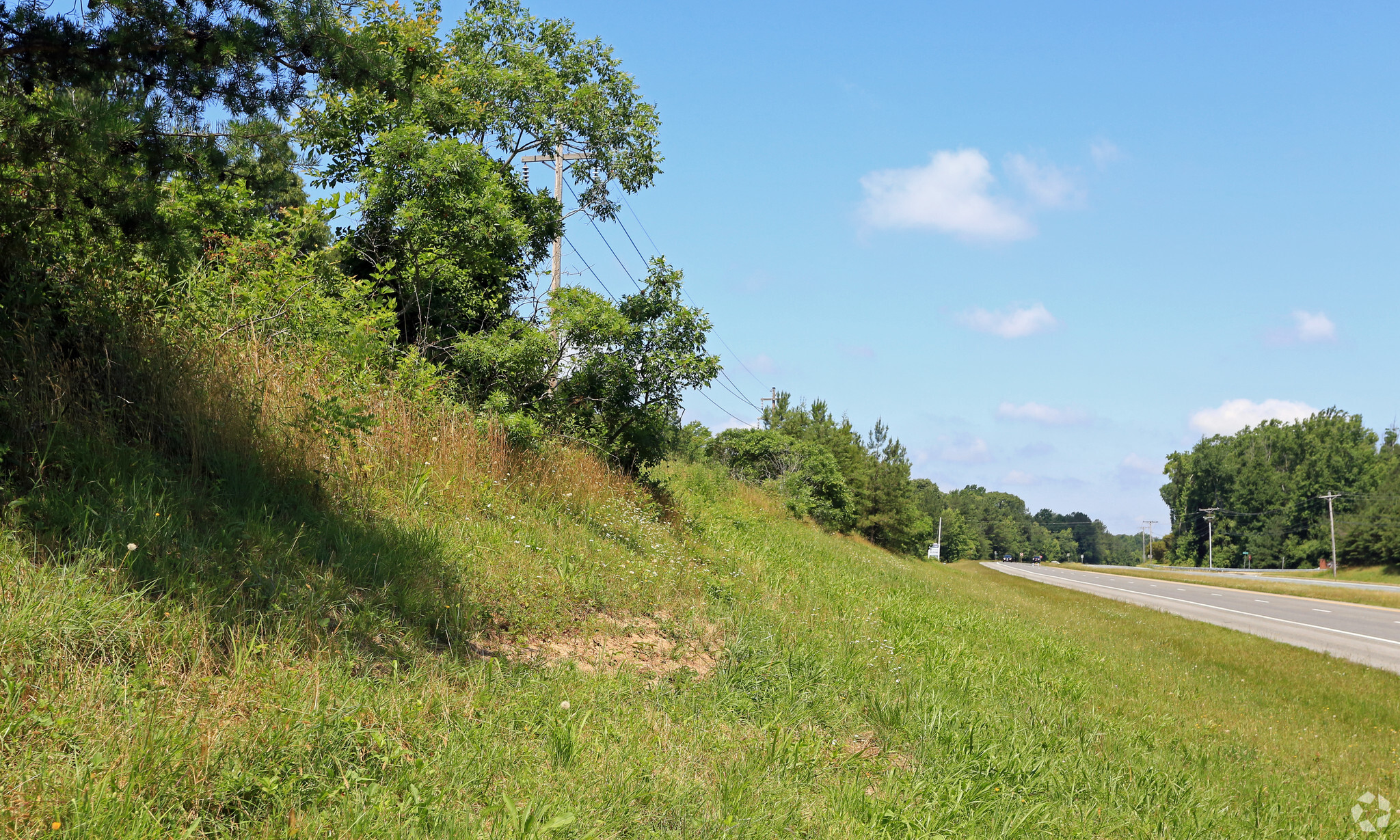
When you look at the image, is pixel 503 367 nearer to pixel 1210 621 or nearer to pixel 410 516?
pixel 410 516

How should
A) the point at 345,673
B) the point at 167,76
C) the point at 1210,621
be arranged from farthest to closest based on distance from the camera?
1. the point at 1210,621
2. the point at 167,76
3. the point at 345,673

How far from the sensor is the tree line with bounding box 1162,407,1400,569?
78.4 meters

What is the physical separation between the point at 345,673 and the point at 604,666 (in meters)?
1.80

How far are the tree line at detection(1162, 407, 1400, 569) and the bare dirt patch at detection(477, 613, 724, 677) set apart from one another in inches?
3405

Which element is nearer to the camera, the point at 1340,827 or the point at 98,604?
the point at 98,604

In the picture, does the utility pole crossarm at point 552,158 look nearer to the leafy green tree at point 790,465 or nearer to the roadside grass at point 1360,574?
the leafy green tree at point 790,465

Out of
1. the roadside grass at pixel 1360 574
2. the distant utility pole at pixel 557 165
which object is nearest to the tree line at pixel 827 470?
the distant utility pole at pixel 557 165

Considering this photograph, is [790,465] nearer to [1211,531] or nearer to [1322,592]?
[1322,592]

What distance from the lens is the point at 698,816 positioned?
11.9 feet

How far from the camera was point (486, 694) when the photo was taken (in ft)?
14.1

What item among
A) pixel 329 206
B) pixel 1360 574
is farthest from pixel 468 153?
pixel 1360 574

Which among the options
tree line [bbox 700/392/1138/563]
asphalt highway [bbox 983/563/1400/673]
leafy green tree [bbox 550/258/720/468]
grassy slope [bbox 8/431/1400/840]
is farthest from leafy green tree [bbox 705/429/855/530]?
grassy slope [bbox 8/431/1400/840]

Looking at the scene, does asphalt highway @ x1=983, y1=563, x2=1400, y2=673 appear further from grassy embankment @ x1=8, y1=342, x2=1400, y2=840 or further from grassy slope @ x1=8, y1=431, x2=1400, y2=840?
grassy slope @ x1=8, y1=431, x2=1400, y2=840

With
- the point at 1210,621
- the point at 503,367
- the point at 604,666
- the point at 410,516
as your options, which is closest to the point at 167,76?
the point at 410,516
